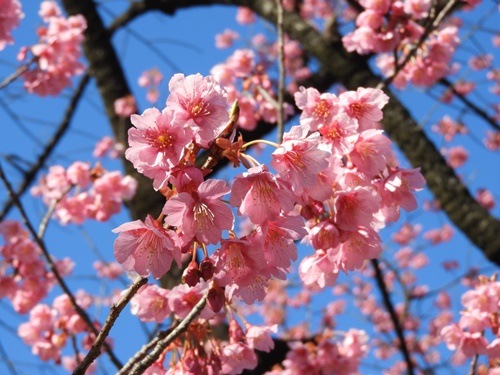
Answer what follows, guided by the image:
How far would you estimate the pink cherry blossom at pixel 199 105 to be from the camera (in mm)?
1074

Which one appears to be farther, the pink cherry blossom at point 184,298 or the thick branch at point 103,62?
the thick branch at point 103,62

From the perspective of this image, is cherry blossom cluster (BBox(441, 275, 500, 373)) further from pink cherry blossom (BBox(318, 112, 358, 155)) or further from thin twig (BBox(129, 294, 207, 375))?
thin twig (BBox(129, 294, 207, 375))

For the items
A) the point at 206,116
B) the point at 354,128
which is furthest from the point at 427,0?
the point at 206,116

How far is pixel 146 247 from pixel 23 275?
190cm

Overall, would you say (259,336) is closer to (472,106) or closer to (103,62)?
(472,106)

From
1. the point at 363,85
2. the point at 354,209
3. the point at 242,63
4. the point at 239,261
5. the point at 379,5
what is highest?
the point at 242,63

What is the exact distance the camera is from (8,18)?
9.11 ft

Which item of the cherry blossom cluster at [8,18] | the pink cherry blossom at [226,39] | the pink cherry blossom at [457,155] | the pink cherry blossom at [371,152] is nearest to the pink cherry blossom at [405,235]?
the pink cherry blossom at [457,155]

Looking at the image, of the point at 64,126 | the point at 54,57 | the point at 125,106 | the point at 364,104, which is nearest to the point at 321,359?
the point at 364,104

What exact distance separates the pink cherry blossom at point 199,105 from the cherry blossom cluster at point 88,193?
1.77 meters

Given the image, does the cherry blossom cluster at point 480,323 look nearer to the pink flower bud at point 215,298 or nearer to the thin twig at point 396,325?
the thin twig at point 396,325

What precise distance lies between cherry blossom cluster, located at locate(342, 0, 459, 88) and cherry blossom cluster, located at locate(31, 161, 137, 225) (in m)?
1.40

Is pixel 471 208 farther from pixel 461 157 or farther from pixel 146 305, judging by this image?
pixel 461 157

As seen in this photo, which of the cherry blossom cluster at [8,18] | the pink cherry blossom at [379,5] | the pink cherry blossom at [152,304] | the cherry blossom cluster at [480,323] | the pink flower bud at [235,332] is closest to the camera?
the pink cherry blossom at [152,304]
